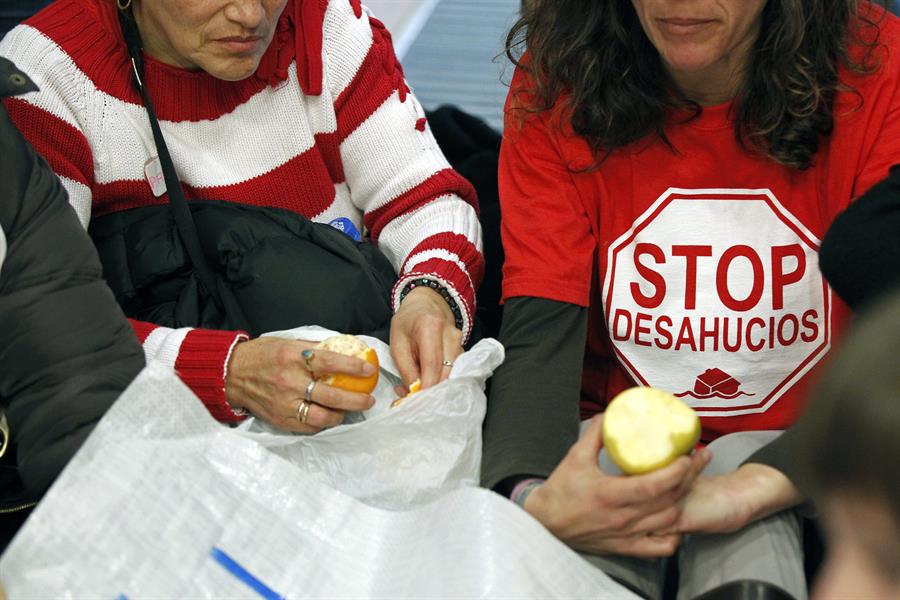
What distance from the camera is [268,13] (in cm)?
167

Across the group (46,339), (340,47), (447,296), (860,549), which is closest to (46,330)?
(46,339)

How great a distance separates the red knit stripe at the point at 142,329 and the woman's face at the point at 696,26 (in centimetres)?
77

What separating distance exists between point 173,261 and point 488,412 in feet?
1.65

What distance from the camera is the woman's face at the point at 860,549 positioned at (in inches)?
32.7

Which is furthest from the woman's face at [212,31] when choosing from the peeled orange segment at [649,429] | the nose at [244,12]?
the peeled orange segment at [649,429]

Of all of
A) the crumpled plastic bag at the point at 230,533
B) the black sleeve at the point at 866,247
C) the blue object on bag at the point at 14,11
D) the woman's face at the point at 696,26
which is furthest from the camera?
the blue object on bag at the point at 14,11

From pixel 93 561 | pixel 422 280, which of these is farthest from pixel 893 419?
pixel 422 280

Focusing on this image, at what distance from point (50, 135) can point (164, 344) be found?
334 millimetres

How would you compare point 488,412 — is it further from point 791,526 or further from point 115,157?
point 115,157

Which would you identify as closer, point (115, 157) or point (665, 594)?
point (665, 594)

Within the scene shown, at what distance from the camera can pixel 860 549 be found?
2.87 ft

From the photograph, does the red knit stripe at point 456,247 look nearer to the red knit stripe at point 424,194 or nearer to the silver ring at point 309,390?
the red knit stripe at point 424,194

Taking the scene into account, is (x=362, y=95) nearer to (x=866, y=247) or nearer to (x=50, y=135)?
(x=50, y=135)

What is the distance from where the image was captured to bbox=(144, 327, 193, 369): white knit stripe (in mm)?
1567
